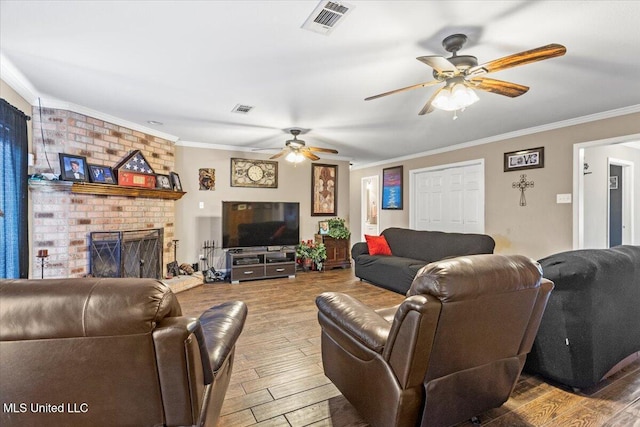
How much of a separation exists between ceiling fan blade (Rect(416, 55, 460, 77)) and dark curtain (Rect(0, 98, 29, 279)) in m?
3.35

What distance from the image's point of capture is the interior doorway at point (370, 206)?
7836 millimetres

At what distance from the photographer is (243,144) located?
221 inches

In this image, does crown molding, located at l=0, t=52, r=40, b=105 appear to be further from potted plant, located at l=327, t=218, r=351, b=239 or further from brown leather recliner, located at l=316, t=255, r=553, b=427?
potted plant, located at l=327, t=218, r=351, b=239

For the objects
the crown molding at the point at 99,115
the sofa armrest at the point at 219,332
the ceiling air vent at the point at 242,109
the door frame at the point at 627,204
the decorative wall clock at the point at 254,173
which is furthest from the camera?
the decorative wall clock at the point at 254,173

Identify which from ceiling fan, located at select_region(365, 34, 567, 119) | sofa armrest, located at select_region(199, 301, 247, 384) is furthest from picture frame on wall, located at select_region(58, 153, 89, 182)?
ceiling fan, located at select_region(365, 34, 567, 119)

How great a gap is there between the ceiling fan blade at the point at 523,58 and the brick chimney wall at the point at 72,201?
4134 millimetres

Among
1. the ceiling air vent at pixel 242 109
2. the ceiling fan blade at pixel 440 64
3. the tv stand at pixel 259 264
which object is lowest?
the tv stand at pixel 259 264

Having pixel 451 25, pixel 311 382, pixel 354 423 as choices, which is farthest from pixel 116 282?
pixel 451 25

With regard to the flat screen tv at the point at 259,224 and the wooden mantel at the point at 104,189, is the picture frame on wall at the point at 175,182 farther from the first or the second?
the flat screen tv at the point at 259,224

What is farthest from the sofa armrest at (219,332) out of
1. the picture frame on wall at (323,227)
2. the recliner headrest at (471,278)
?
the picture frame on wall at (323,227)

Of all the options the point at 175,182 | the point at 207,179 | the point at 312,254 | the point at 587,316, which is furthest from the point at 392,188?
the point at 587,316

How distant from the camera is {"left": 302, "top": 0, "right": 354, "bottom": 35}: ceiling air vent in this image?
1.83 m

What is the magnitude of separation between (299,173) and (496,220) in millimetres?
3661

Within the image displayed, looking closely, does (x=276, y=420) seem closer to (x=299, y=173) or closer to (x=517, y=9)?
(x=517, y=9)
